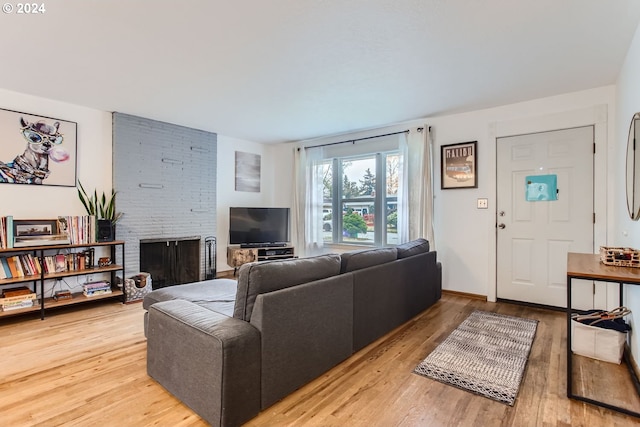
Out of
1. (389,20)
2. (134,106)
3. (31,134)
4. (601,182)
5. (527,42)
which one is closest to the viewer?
(389,20)

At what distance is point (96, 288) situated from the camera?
143 inches

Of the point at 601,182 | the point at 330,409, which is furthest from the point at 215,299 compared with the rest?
the point at 601,182

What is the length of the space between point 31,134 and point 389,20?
3909mm

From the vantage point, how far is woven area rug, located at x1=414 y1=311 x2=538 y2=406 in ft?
6.46

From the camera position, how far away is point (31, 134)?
3.43 m

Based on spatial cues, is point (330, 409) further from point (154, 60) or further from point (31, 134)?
point (31, 134)

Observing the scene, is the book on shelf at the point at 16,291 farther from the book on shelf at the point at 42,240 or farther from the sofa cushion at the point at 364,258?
the sofa cushion at the point at 364,258

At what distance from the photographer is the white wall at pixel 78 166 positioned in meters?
3.34

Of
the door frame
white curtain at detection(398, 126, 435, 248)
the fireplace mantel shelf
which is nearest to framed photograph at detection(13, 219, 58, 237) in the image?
the fireplace mantel shelf

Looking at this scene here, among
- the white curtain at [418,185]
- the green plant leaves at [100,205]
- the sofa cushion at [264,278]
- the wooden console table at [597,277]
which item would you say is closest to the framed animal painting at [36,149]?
the green plant leaves at [100,205]

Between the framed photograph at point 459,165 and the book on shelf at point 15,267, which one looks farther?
the framed photograph at point 459,165

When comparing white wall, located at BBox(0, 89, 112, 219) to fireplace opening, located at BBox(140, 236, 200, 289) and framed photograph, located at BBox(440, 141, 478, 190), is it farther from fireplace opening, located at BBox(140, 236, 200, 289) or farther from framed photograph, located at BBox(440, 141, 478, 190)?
framed photograph, located at BBox(440, 141, 478, 190)

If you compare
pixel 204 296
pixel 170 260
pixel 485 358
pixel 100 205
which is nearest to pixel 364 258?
pixel 485 358

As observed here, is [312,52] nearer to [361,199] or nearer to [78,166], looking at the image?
[361,199]
